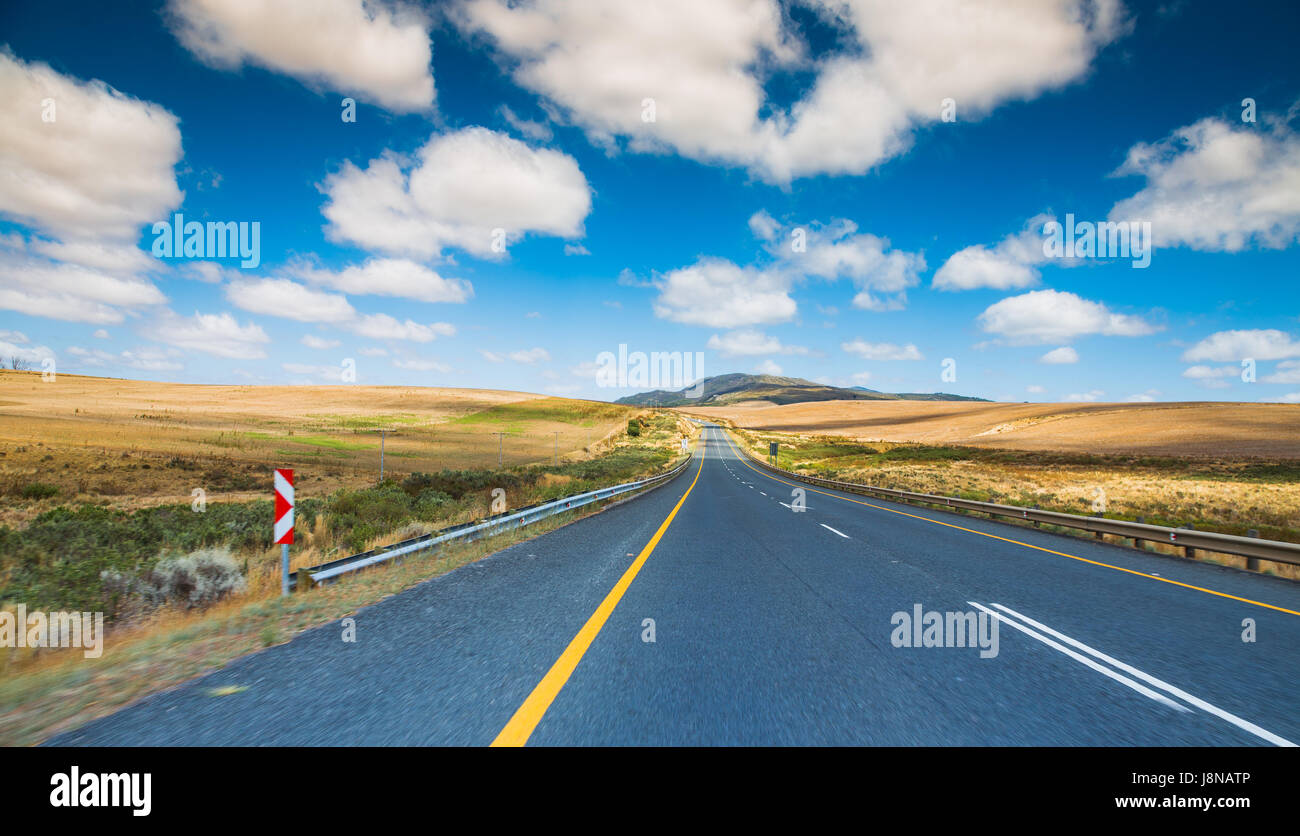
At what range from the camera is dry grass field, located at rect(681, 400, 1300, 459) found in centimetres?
5212

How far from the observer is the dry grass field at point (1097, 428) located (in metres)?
52.1

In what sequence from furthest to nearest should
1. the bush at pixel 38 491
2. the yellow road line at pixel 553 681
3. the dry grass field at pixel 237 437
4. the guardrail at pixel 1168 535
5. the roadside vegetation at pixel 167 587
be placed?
the dry grass field at pixel 237 437
the bush at pixel 38 491
the guardrail at pixel 1168 535
the roadside vegetation at pixel 167 587
the yellow road line at pixel 553 681

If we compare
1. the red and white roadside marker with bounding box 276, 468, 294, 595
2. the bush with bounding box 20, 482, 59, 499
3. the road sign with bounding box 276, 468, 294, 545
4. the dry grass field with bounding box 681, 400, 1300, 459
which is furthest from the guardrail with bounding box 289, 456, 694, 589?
the dry grass field with bounding box 681, 400, 1300, 459

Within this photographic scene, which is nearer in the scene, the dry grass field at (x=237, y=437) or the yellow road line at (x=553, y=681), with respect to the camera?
the yellow road line at (x=553, y=681)

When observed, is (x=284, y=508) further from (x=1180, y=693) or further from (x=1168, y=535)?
(x=1168, y=535)

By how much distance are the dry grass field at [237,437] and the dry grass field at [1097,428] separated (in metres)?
49.5

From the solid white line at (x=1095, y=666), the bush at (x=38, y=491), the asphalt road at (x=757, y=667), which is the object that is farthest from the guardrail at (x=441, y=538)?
the bush at (x=38, y=491)

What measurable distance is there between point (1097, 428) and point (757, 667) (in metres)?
86.5

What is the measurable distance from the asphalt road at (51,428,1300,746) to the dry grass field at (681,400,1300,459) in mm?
57195

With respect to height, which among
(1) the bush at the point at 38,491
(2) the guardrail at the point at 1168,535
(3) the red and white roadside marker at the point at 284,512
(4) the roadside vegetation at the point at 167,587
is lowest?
(2) the guardrail at the point at 1168,535

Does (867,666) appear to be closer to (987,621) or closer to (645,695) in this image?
(645,695)

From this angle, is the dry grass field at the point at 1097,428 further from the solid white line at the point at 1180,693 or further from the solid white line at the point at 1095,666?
the solid white line at the point at 1180,693
